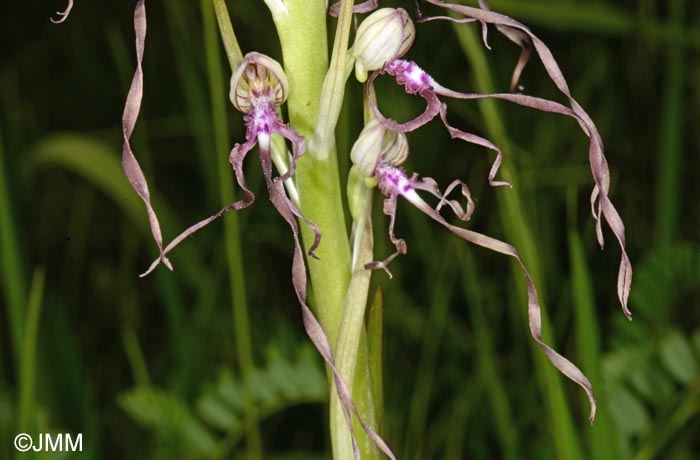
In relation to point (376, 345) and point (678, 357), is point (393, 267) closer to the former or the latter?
point (678, 357)

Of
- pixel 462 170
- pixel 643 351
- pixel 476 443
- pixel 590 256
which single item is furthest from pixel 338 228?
pixel 462 170

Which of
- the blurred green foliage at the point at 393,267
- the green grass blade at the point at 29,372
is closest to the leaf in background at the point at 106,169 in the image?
the blurred green foliage at the point at 393,267

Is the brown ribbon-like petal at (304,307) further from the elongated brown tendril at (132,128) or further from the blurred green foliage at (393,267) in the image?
the blurred green foliage at (393,267)

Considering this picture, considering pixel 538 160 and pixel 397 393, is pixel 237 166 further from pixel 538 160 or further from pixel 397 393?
pixel 538 160

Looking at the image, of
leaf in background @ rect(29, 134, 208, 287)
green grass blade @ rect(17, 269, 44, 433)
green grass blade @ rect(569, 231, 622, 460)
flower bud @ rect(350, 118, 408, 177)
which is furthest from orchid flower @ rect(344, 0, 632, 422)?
leaf in background @ rect(29, 134, 208, 287)

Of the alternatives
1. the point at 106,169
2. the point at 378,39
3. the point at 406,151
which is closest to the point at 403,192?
the point at 406,151
